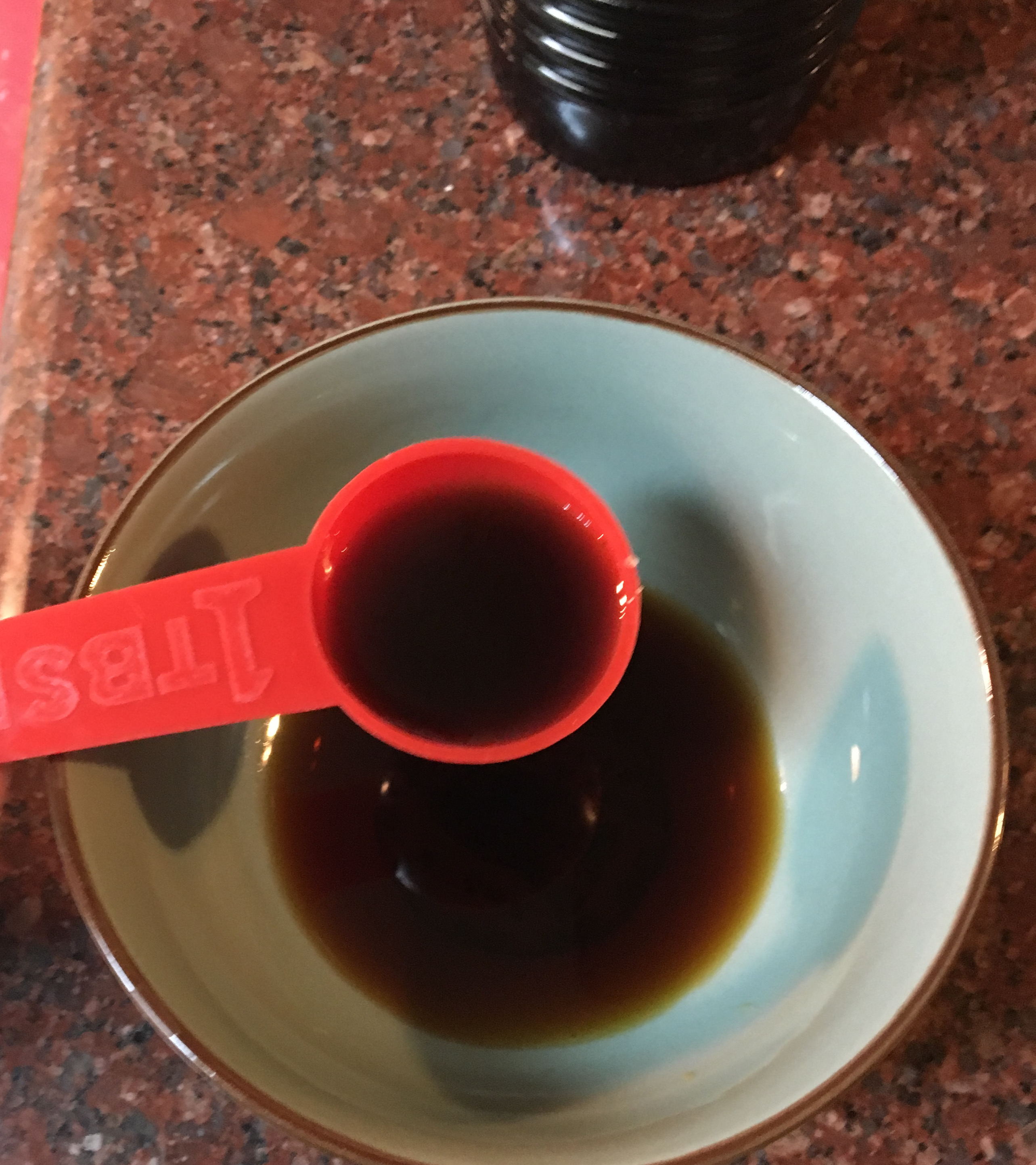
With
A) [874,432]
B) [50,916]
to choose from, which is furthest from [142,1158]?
[874,432]

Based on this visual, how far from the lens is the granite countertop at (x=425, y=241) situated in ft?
2.52

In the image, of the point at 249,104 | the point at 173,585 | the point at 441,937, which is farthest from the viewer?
the point at 249,104

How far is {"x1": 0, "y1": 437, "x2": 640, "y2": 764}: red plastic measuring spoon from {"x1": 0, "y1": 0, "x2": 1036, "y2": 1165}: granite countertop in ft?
0.62

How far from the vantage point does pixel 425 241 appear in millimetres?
838

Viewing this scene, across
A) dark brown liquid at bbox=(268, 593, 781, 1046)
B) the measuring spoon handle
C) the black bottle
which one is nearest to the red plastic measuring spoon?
the measuring spoon handle

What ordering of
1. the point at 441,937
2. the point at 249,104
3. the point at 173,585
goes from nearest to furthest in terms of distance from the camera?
the point at 173,585, the point at 441,937, the point at 249,104

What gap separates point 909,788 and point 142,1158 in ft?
1.74

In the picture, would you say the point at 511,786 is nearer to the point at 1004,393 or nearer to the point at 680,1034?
the point at 680,1034

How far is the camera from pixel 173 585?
57 cm

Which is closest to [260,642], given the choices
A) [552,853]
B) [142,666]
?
[142,666]

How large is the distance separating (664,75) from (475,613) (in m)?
0.41

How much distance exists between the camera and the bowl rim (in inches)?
18.0

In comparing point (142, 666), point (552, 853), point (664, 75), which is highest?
point (664, 75)

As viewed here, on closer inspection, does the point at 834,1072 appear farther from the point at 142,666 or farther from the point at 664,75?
the point at 664,75
